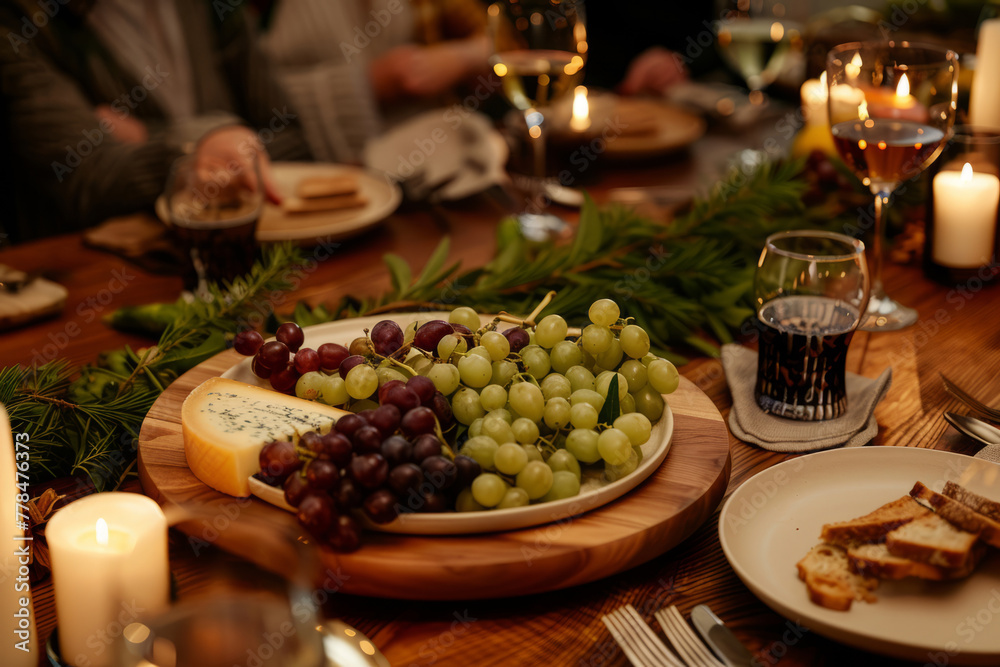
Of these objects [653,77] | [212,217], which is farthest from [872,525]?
[653,77]

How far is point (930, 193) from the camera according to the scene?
1.19 meters

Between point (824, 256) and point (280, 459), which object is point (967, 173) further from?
point (280, 459)

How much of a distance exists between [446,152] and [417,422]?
43.4 inches

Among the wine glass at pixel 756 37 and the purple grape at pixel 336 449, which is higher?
the wine glass at pixel 756 37

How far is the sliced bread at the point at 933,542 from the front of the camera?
22.4 inches

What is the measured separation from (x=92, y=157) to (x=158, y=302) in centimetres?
76

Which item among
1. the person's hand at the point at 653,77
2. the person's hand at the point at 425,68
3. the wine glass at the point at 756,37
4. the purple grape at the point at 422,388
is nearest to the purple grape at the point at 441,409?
the purple grape at the point at 422,388

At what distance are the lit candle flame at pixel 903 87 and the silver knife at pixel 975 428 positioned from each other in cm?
45

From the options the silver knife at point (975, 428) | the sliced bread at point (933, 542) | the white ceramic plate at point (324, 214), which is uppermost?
the white ceramic plate at point (324, 214)

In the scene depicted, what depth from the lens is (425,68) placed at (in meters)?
2.84

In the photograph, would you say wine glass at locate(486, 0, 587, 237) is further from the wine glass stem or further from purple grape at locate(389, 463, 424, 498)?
purple grape at locate(389, 463, 424, 498)

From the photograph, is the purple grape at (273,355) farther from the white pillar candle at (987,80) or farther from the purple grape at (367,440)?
the white pillar candle at (987,80)

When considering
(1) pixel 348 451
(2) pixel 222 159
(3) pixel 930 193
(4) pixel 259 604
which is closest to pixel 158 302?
(2) pixel 222 159

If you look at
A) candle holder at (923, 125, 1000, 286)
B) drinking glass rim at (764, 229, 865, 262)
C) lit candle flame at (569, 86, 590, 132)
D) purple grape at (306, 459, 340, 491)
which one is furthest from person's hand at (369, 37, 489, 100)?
purple grape at (306, 459, 340, 491)
